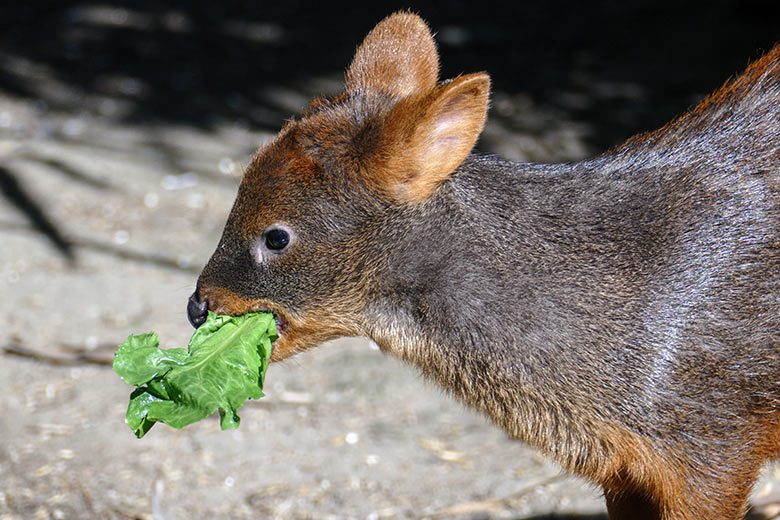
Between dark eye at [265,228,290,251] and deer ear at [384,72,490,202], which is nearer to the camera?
deer ear at [384,72,490,202]

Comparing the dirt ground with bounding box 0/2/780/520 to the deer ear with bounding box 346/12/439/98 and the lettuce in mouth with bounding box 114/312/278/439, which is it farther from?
the deer ear with bounding box 346/12/439/98

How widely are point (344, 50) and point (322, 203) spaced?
5.87 m

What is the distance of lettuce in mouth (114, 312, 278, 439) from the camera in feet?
9.53

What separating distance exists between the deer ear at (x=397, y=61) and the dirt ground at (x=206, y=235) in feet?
4.21

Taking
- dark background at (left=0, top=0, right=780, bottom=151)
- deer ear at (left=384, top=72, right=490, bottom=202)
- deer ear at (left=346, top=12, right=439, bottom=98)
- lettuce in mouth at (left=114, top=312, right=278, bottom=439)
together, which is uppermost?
dark background at (left=0, top=0, right=780, bottom=151)

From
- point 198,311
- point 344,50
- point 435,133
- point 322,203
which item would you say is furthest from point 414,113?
point 344,50

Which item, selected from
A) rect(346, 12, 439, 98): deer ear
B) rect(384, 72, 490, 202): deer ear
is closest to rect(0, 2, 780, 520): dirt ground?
rect(346, 12, 439, 98): deer ear

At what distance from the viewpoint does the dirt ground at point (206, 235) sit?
13.0 feet

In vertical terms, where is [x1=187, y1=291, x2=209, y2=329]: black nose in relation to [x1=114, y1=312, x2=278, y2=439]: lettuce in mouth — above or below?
above

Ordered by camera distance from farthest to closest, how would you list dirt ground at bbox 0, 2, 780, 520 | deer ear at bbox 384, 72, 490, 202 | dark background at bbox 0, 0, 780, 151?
1. dark background at bbox 0, 0, 780, 151
2. dirt ground at bbox 0, 2, 780, 520
3. deer ear at bbox 384, 72, 490, 202

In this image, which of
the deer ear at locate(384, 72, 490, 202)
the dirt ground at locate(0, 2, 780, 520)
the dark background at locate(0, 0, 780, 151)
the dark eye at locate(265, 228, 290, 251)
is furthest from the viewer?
the dark background at locate(0, 0, 780, 151)

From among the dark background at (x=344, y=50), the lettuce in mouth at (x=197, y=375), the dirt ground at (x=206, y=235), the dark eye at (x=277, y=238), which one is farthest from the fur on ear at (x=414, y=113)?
the dark background at (x=344, y=50)

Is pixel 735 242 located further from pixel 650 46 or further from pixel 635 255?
pixel 650 46

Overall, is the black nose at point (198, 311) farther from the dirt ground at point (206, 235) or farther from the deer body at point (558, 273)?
the dirt ground at point (206, 235)
